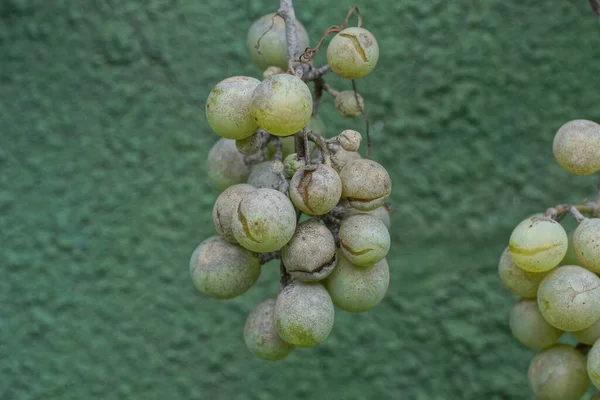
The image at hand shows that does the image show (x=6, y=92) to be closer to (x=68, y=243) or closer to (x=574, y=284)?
(x=68, y=243)

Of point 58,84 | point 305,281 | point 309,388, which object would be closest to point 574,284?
point 305,281

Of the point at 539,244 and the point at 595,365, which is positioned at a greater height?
the point at 539,244

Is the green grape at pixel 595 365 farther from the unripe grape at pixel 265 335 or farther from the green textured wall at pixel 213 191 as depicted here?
the green textured wall at pixel 213 191

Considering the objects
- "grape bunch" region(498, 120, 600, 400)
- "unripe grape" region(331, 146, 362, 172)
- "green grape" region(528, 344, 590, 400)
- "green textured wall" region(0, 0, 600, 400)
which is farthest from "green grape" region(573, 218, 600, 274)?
"green textured wall" region(0, 0, 600, 400)

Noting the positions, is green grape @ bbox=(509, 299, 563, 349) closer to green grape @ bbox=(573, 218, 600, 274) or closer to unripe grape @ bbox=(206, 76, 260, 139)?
green grape @ bbox=(573, 218, 600, 274)

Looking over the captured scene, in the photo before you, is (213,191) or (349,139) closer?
(349,139)

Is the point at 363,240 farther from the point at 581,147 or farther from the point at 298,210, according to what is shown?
the point at 581,147

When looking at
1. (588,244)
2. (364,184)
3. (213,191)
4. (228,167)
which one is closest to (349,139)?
(364,184)
